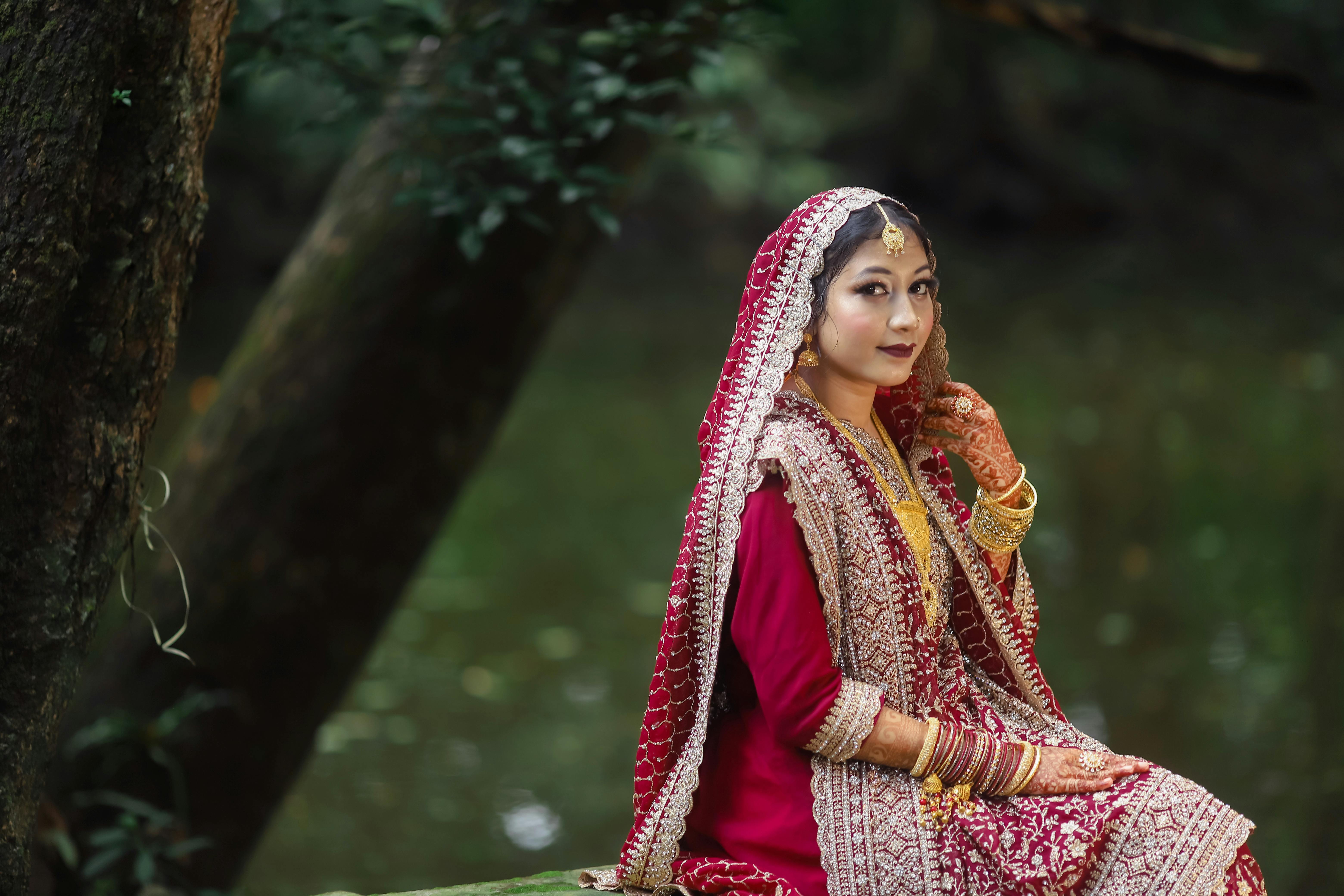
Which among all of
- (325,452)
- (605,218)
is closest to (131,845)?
(325,452)

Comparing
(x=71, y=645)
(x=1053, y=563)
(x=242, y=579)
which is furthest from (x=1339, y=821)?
(x=71, y=645)

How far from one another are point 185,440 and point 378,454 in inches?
19.2

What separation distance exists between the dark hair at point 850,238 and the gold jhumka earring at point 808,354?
0.08ft

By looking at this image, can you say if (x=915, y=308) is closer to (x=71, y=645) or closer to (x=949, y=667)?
(x=949, y=667)

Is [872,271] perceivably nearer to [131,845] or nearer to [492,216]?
[492,216]

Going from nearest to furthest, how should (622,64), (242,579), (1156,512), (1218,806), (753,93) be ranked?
(1218,806), (622,64), (242,579), (1156,512), (753,93)

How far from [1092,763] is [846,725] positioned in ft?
1.13

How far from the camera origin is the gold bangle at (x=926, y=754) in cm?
175

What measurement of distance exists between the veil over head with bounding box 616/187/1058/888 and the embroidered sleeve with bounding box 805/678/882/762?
18cm

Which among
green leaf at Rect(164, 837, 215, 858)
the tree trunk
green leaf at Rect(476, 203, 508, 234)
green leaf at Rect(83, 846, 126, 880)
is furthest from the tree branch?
green leaf at Rect(83, 846, 126, 880)

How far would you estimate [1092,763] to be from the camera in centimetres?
178

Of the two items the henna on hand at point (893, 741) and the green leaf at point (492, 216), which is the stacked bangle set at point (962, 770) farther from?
the green leaf at point (492, 216)

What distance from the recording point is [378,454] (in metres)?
2.99

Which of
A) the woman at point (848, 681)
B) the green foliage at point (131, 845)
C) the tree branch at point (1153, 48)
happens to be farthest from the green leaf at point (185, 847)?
the tree branch at point (1153, 48)
